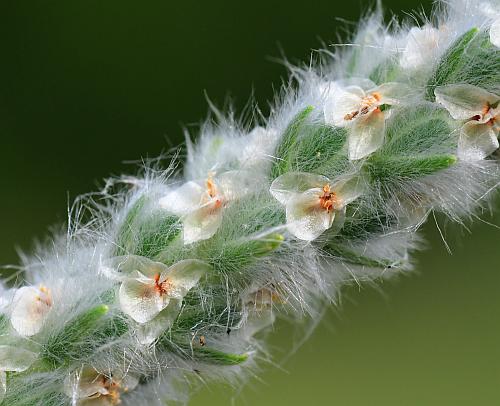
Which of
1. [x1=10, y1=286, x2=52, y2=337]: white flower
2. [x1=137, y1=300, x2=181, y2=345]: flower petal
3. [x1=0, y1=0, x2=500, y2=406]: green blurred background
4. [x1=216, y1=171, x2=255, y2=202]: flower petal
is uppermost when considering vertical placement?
[x1=216, y1=171, x2=255, y2=202]: flower petal

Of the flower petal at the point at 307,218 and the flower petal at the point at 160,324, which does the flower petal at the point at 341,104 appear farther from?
the flower petal at the point at 160,324

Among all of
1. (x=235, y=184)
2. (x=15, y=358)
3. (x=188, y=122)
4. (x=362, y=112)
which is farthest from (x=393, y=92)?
(x=188, y=122)

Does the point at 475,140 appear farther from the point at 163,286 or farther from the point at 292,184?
the point at 163,286

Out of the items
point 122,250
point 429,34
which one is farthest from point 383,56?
point 122,250

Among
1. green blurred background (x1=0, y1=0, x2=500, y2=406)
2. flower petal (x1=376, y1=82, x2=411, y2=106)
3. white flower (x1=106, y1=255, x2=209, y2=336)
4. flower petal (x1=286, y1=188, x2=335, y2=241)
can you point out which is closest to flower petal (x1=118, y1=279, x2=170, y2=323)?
white flower (x1=106, y1=255, x2=209, y2=336)

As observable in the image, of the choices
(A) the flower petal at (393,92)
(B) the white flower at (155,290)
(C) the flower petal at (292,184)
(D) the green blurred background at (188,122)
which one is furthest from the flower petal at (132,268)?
(D) the green blurred background at (188,122)

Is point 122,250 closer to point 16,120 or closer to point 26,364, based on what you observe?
point 26,364

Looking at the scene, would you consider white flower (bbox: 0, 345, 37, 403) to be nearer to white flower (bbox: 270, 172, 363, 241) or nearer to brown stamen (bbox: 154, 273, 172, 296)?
brown stamen (bbox: 154, 273, 172, 296)
